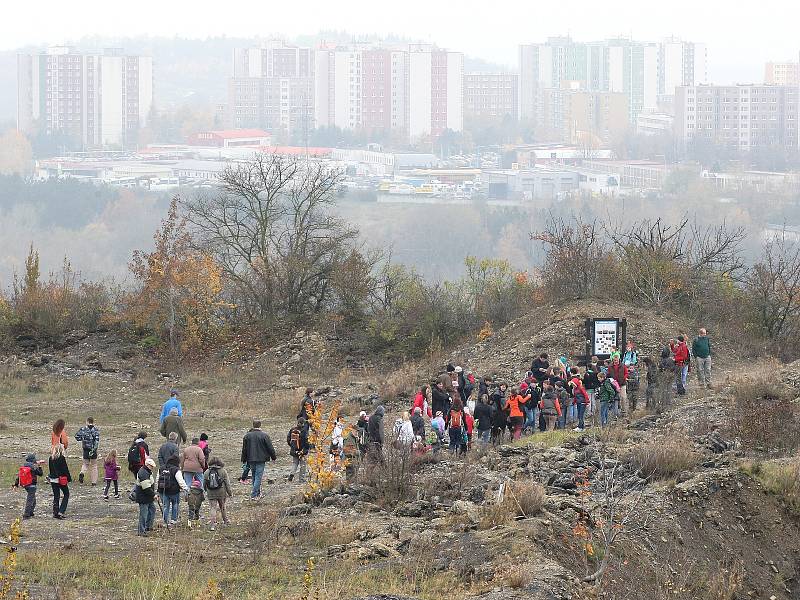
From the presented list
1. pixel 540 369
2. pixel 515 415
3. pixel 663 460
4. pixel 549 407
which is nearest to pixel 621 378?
pixel 540 369

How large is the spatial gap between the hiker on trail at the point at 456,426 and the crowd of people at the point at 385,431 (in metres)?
0.02

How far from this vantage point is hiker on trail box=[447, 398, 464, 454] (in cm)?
2073

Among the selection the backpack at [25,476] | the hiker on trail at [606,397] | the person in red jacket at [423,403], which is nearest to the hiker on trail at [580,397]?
the hiker on trail at [606,397]

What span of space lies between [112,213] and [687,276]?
140 metres

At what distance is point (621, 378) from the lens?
2358cm

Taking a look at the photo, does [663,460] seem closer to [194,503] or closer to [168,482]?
[194,503]

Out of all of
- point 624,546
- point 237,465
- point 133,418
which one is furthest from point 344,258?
point 624,546

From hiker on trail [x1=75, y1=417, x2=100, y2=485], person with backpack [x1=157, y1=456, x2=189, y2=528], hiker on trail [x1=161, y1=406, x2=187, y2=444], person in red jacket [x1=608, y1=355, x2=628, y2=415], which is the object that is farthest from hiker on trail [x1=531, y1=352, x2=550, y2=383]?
person with backpack [x1=157, y1=456, x2=189, y2=528]

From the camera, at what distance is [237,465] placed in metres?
21.9

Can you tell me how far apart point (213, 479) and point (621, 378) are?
964 centimetres

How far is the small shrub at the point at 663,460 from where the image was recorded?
17766 mm

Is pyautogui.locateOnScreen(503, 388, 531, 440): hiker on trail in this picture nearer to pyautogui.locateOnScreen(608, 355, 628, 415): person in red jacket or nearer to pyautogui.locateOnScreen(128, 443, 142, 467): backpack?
pyautogui.locateOnScreen(608, 355, 628, 415): person in red jacket

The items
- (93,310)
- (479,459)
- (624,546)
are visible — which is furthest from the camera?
(93,310)

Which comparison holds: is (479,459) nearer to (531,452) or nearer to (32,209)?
(531,452)
